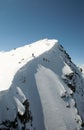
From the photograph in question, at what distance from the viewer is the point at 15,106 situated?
3334cm

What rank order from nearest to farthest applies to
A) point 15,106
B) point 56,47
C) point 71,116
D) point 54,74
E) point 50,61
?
point 15,106 < point 71,116 < point 54,74 < point 50,61 < point 56,47

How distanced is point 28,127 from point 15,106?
4.74 metres

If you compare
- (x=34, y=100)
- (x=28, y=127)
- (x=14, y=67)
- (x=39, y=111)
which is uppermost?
(x=14, y=67)

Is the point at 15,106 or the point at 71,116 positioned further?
the point at 71,116

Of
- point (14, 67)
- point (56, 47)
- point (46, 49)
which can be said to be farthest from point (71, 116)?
point (56, 47)

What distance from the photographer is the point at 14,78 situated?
129 feet

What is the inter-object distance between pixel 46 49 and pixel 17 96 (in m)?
24.1

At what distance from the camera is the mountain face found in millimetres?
33375

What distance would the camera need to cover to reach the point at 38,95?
140 feet

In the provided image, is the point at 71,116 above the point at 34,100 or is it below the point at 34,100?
below

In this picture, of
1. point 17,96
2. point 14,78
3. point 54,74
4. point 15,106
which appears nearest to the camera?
point 15,106

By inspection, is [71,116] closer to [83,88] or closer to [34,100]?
[34,100]

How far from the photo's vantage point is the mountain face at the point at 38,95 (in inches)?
1314

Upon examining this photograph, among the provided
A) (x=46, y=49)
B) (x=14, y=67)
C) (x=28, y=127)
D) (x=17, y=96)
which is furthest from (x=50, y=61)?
(x=28, y=127)
